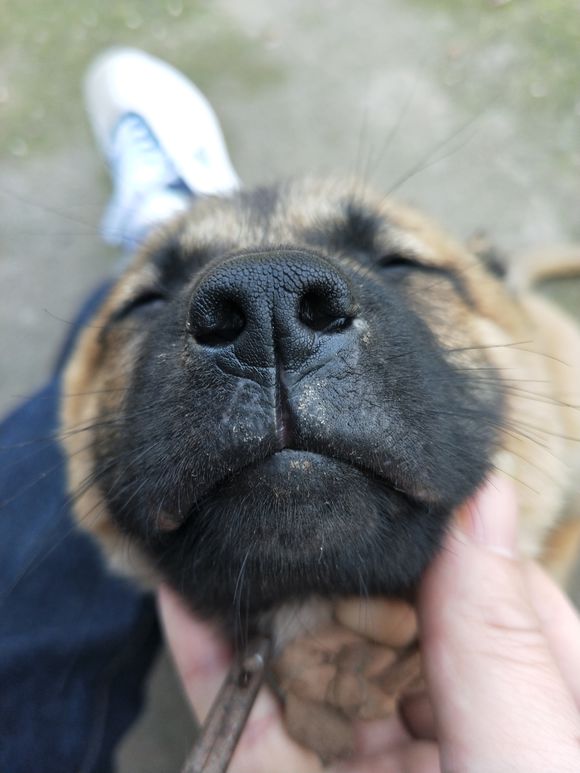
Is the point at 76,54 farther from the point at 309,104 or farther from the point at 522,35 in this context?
the point at 522,35

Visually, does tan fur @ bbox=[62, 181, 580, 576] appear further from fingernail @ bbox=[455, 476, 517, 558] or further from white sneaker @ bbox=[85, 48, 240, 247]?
white sneaker @ bbox=[85, 48, 240, 247]

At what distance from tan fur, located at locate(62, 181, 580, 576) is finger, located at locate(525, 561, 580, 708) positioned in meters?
0.13

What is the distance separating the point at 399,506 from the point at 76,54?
5578mm

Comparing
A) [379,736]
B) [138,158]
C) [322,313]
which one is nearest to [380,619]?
[379,736]

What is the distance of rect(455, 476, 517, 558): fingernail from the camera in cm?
163

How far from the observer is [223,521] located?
1296 millimetres

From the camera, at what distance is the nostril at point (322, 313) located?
1198mm

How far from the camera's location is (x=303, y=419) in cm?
114

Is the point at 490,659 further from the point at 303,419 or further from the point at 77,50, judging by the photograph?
the point at 77,50

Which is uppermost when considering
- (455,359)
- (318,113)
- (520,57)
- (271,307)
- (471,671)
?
(520,57)

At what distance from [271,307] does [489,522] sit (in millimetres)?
930

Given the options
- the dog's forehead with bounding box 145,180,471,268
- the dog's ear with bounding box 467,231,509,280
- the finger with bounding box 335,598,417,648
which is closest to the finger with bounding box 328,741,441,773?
the finger with bounding box 335,598,417,648

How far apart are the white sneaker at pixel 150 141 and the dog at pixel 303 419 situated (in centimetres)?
221

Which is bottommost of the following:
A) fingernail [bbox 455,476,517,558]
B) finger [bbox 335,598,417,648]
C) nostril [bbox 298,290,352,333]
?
finger [bbox 335,598,417,648]
